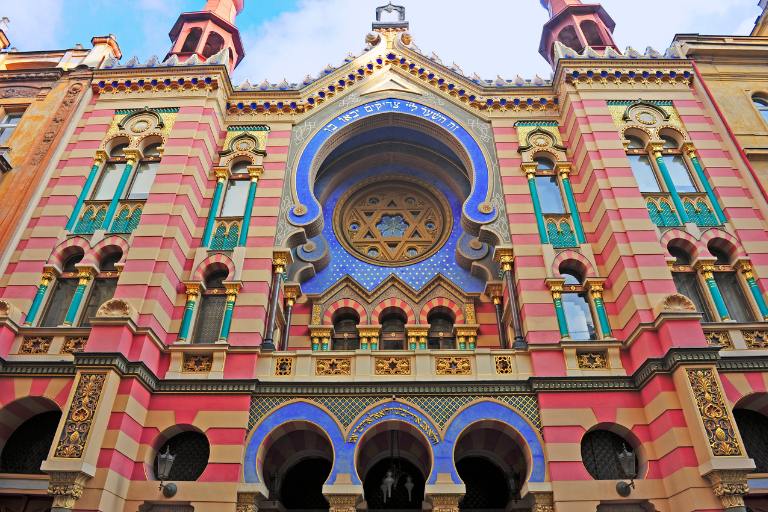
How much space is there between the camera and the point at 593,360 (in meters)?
13.4

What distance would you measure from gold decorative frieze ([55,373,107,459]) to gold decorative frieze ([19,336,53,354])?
2.17 m

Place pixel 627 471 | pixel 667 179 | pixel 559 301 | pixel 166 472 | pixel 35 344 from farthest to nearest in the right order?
pixel 667 179 < pixel 559 301 < pixel 35 344 < pixel 166 472 < pixel 627 471

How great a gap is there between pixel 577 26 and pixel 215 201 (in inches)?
641

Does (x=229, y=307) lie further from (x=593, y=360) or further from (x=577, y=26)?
(x=577, y=26)

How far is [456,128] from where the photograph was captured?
1816 centimetres

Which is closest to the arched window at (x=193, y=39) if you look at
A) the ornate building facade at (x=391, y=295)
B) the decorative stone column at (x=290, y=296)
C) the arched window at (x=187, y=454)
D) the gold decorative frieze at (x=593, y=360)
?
the ornate building facade at (x=391, y=295)

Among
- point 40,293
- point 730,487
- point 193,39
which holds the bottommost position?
point 730,487

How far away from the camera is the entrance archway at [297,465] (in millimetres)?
13242

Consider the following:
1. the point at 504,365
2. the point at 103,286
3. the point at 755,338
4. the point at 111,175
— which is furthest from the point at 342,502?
the point at 111,175

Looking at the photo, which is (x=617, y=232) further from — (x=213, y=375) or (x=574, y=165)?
(x=213, y=375)

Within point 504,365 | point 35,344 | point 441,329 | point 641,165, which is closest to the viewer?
point 35,344

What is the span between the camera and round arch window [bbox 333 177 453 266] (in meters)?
18.6

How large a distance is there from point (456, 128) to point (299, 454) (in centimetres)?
1109

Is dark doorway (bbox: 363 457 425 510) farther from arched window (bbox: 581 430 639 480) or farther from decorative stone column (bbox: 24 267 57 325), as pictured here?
decorative stone column (bbox: 24 267 57 325)
